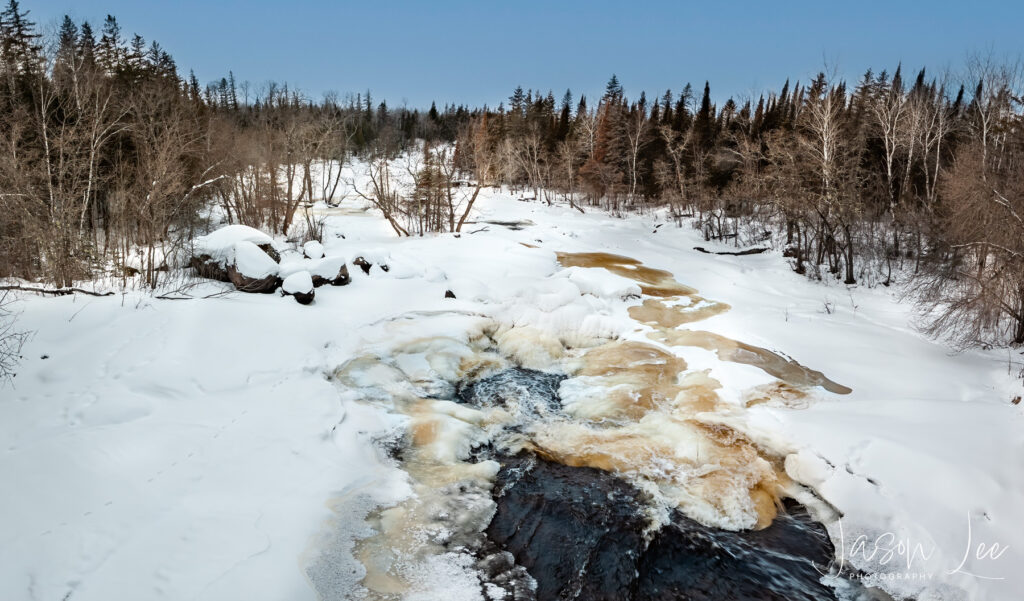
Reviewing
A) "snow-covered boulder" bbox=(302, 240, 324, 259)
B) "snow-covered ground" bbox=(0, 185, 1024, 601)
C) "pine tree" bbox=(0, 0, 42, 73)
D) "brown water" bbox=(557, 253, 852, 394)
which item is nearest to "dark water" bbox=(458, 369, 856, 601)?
"snow-covered ground" bbox=(0, 185, 1024, 601)

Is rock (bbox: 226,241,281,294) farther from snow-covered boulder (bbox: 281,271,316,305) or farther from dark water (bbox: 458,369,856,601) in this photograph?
dark water (bbox: 458,369,856,601)

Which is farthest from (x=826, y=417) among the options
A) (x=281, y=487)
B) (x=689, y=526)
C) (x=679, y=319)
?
(x=281, y=487)

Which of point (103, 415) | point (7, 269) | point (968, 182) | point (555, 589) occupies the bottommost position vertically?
point (555, 589)

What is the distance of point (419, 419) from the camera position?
25.7ft

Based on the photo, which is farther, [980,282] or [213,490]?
[980,282]

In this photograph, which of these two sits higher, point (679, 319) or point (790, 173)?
point (790, 173)

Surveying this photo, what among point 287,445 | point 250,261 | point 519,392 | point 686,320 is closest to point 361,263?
point 250,261

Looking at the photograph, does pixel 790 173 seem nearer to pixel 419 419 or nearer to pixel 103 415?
pixel 419 419

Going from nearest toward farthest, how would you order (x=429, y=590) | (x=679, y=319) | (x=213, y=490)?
(x=429, y=590) < (x=213, y=490) < (x=679, y=319)

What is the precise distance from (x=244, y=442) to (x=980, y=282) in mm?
13147

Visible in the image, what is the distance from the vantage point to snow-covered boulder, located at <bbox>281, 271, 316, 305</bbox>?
40.3 feet

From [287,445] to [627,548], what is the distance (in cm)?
462

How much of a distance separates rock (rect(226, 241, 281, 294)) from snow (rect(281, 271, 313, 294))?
0.39 m

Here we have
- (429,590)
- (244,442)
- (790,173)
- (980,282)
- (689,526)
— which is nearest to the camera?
(429,590)
